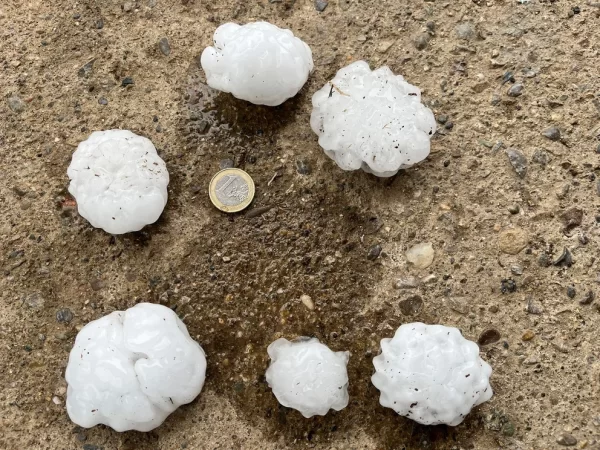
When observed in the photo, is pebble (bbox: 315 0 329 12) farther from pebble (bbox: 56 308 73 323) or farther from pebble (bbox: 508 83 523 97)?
pebble (bbox: 56 308 73 323)

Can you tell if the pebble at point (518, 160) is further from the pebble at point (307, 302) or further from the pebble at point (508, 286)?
the pebble at point (307, 302)

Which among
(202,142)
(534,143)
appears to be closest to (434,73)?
(534,143)

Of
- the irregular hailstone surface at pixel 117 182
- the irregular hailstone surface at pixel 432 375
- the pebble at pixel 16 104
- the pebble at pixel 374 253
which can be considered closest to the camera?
the irregular hailstone surface at pixel 432 375

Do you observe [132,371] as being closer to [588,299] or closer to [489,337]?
[489,337]

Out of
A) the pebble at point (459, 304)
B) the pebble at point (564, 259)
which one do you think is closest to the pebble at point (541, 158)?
the pebble at point (564, 259)

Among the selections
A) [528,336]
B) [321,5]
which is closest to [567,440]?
[528,336]

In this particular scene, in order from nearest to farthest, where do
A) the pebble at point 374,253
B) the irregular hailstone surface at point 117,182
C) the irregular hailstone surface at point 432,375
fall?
the irregular hailstone surface at point 432,375 < the irregular hailstone surface at point 117,182 < the pebble at point 374,253

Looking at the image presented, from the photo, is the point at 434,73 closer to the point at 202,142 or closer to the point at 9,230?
the point at 202,142
